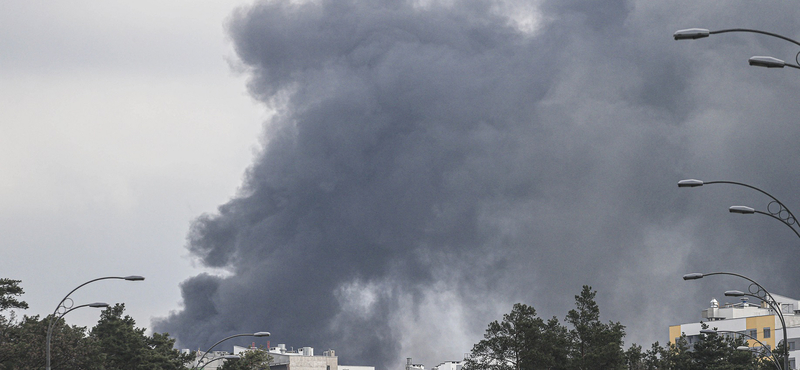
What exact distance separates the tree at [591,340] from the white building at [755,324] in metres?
56.3

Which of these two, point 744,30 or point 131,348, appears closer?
point 744,30

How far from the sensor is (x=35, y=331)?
70812 mm

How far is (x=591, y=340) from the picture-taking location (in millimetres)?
89938

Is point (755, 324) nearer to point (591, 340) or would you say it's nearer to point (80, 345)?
point (591, 340)

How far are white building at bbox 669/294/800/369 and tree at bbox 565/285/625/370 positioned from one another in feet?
185

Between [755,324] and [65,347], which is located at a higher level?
[755,324]

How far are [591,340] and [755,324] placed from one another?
78371mm

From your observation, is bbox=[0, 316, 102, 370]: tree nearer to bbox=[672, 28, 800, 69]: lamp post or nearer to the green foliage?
the green foliage

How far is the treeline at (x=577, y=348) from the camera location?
89.2 metres

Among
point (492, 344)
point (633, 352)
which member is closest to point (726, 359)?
point (633, 352)

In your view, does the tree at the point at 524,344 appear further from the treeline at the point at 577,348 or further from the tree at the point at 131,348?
the tree at the point at 131,348

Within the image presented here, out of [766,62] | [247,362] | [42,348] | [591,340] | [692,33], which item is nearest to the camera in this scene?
[692,33]

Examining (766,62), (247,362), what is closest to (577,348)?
(247,362)

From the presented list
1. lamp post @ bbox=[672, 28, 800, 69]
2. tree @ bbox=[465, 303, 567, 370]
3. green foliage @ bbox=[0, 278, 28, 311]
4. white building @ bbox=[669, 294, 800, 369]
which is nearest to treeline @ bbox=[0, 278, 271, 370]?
green foliage @ bbox=[0, 278, 28, 311]
